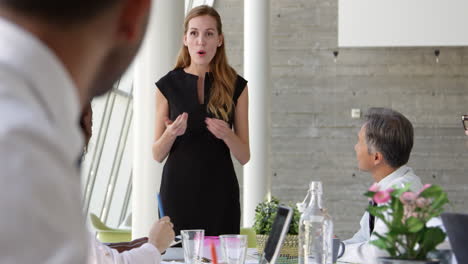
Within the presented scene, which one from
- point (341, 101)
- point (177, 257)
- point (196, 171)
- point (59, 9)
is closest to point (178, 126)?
point (196, 171)

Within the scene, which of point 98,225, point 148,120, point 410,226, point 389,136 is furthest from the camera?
point 98,225

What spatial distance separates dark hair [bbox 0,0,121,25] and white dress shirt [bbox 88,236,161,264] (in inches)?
53.7

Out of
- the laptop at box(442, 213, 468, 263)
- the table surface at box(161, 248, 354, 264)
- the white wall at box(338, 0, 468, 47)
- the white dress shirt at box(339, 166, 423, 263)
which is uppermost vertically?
the white wall at box(338, 0, 468, 47)

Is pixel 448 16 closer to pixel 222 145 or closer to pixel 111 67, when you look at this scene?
pixel 222 145

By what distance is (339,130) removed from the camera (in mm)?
10914

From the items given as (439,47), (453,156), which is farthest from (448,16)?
(453,156)

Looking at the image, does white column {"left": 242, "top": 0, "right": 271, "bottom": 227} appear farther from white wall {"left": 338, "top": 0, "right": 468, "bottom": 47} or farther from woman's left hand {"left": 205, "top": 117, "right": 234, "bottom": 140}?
woman's left hand {"left": 205, "top": 117, "right": 234, "bottom": 140}

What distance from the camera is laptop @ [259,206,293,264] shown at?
1.72 meters

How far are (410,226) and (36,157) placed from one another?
1.00 meters

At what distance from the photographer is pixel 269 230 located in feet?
7.51

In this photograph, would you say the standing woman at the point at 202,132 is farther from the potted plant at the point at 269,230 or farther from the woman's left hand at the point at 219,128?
the potted plant at the point at 269,230

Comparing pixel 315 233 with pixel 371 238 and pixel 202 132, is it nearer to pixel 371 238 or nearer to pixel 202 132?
pixel 371 238

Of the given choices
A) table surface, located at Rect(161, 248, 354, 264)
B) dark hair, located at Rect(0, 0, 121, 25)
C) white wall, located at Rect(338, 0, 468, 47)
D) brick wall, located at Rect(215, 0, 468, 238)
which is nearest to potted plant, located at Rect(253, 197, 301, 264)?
table surface, located at Rect(161, 248, 354, 264)

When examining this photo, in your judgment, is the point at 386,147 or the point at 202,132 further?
the point at 386,147
